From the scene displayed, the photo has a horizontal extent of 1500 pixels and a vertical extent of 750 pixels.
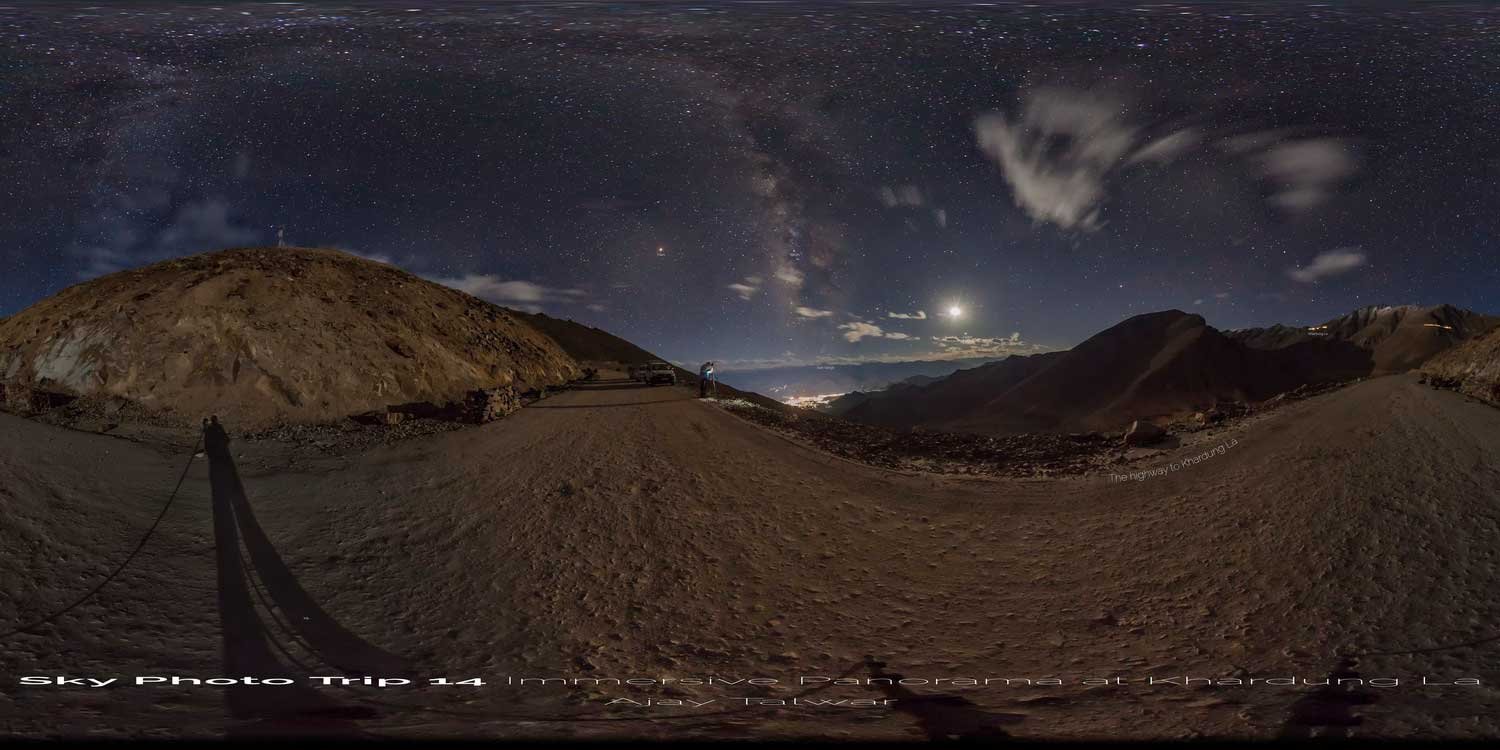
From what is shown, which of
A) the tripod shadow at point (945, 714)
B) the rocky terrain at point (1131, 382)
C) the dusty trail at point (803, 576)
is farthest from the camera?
the rocky terrain at point (1131, 382)

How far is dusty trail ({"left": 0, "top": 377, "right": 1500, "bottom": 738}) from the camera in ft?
10.2

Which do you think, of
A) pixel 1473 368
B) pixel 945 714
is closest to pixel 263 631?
pixel 945 714

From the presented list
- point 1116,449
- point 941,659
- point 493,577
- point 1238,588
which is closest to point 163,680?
point 493,577

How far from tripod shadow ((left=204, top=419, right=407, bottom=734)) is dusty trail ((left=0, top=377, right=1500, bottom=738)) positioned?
0.11 metres

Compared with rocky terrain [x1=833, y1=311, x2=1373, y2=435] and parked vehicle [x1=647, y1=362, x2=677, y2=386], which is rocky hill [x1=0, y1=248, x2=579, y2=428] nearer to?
parked vehicle [x1=647, y1=362, x2=677, y2=386]

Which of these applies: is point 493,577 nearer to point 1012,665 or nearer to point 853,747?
point 853,747

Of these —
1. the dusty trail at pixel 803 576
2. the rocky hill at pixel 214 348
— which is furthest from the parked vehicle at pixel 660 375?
the dusty trail at pixel 803 576

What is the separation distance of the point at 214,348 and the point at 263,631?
4.42m

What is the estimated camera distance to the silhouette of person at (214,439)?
5434 mm

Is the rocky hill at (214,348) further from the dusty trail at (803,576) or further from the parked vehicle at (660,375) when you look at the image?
the parked vehicle at (660,375)

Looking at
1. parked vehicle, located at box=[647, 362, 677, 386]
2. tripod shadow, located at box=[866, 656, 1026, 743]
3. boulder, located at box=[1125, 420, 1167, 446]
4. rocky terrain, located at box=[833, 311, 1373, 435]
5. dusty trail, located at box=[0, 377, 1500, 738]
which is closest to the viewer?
tripod shadow, located at box=[866, 656, 1026, 743]

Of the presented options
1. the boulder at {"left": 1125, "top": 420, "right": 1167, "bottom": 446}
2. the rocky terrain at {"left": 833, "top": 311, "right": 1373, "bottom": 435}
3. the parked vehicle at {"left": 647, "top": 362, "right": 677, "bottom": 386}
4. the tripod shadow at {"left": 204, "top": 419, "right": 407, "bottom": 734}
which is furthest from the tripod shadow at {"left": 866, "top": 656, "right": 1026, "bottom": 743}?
the rocky terrain at {"left": 833, "top": 311, "right": 1373, "bottom": 435}

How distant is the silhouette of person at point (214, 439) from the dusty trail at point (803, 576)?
15 centimetres

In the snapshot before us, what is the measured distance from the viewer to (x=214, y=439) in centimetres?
551
